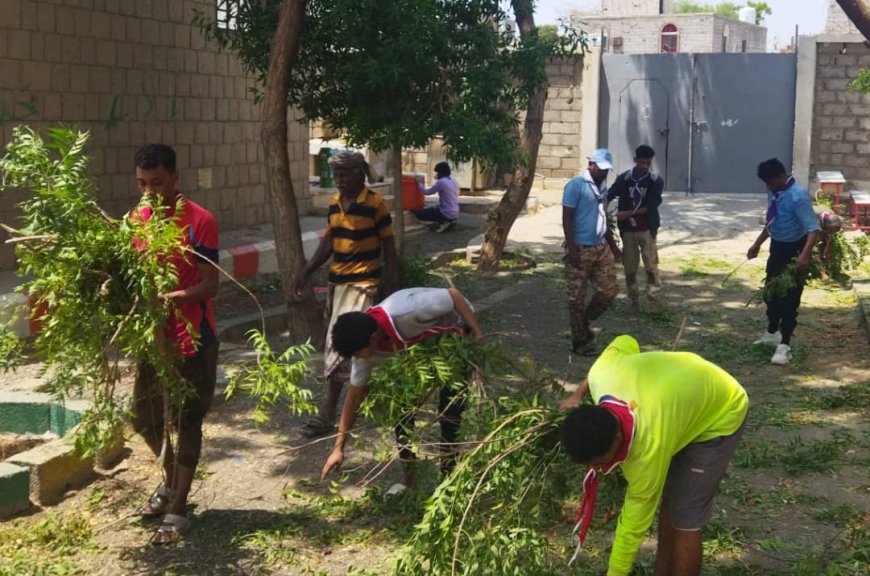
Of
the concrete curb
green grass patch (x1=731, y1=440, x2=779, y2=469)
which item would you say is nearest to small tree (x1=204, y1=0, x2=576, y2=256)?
green grass patch (x1=731, y1=440, x2=779, y2=469)

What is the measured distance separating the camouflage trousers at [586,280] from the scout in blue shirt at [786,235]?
4.15 feet

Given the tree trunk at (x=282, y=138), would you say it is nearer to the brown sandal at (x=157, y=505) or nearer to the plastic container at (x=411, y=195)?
the brown sandal at (x=157, y=505)

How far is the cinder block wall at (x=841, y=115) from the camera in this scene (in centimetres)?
1780

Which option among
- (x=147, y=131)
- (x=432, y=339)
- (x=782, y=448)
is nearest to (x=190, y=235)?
(x=432, y=339)

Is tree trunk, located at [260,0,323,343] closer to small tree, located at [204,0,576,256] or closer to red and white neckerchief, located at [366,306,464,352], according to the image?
small tree, located at [204,0,576,256]

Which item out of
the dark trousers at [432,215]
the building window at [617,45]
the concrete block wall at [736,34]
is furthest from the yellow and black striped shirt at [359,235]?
the concrete block wall at [736,34]

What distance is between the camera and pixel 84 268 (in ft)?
14.4

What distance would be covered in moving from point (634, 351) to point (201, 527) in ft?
7.77

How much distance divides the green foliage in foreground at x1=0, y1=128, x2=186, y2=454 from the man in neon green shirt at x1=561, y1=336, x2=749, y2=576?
1.77 meters

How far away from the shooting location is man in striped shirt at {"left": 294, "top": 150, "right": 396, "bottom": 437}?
22.0ft

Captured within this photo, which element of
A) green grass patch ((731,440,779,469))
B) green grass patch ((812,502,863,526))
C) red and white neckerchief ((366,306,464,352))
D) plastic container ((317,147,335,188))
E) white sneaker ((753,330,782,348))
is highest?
plastic container ((317,147,335,188))

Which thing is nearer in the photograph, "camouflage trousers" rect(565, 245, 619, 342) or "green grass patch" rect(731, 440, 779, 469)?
"green grass patch" rect(731, 440, 779, 469)

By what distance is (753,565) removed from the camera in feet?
15.7

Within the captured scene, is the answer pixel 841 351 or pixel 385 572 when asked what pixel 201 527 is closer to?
pixel 385 572
